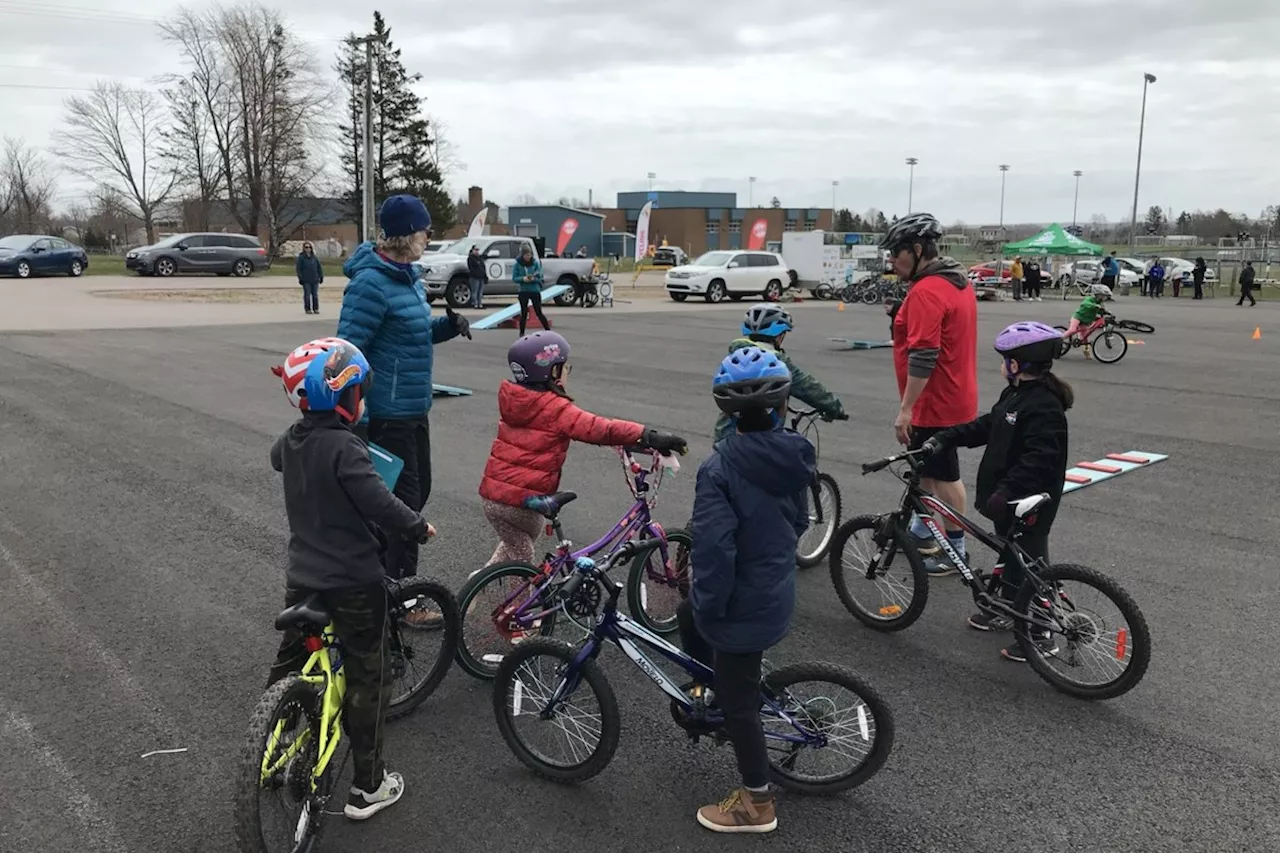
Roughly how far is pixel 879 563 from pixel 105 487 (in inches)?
234

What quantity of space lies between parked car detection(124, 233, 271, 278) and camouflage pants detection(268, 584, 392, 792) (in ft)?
125

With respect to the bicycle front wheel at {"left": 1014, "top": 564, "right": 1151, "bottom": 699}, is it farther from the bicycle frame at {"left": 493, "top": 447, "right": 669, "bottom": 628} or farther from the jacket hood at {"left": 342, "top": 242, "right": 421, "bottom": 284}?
the jacket hood at {"left": 342, "top": 242, "right": 421, "bottom": 284}

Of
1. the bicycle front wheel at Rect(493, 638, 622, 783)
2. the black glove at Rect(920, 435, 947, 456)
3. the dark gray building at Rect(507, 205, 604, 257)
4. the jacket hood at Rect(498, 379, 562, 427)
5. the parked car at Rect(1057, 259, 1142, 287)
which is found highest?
the dark gray building at Rect(507, 205, 604, 257)

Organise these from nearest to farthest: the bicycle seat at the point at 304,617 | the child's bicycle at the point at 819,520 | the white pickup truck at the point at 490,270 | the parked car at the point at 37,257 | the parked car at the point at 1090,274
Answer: the bicycle seat at the point at 304,617 < the child's bicycle at the point at 819,520 < the white pickup truck at the point at 490,270 < the parked car at the point at 37,257 < the parked car at the point at 1090,274

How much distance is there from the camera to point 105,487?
23.0ft

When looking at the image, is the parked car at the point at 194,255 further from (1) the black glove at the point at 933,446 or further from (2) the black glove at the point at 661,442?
(1) the black glove at the point at 933,446

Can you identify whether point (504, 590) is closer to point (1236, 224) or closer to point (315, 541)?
point (315, 541)

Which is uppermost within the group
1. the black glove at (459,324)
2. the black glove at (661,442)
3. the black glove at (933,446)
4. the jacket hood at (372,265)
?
the jacket hood at (372,265)

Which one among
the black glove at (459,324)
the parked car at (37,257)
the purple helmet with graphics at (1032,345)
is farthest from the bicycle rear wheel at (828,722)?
the parked car at (37,257)

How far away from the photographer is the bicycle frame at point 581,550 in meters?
3.76

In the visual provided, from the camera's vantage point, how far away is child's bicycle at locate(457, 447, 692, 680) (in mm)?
3755

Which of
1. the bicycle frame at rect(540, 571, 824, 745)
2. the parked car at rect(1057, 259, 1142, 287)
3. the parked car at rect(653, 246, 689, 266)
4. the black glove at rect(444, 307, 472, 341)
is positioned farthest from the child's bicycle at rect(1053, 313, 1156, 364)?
the parked car at rect(653, 246, 689, 266)

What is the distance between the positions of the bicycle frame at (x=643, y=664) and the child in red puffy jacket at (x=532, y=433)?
811 millimetres

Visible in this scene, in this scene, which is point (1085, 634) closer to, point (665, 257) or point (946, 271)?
point (946, 271)
